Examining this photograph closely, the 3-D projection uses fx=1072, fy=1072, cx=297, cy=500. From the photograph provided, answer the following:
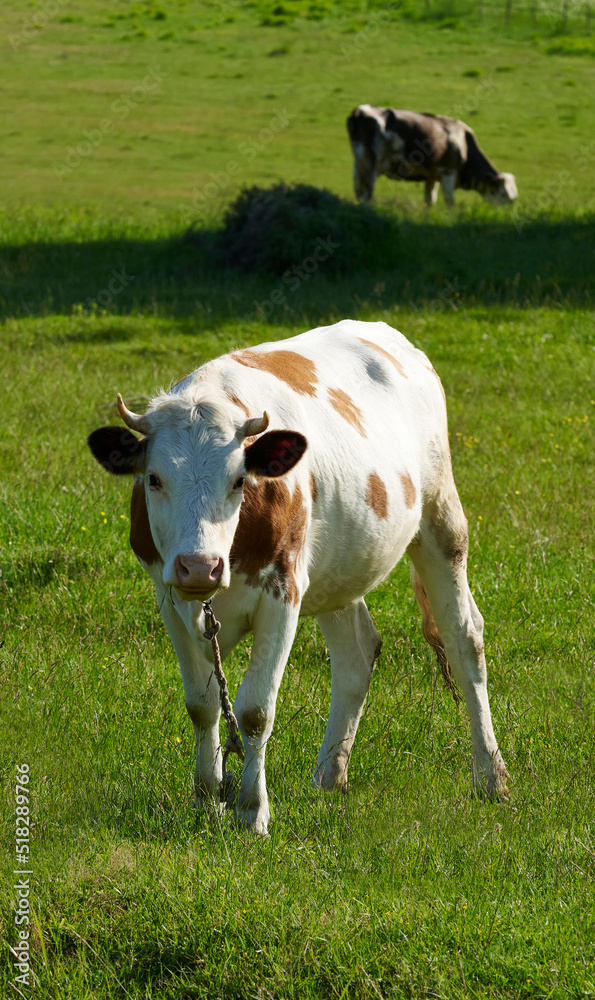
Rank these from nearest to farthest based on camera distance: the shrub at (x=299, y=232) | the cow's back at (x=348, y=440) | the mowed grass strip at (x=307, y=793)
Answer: the mowed grass strip at (x=307, y=793) < the cow's back at (x=348, y=440) < the shrub at (x=299, y=232)

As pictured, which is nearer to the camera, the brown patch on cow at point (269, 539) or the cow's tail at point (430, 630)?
the brown patch on cow at point (269, 539)

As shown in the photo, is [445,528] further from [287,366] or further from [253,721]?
[253,721]

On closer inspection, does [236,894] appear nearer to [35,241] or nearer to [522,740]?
[522,740]

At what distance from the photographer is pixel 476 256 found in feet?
54.9

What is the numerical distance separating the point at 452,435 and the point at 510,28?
39280 mm

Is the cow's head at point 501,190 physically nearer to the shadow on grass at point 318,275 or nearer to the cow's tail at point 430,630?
the shadow on grass at point 318,275

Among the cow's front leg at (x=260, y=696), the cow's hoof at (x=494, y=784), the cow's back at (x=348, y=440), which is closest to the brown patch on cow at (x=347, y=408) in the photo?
the cow's back at (x=348, y=440)

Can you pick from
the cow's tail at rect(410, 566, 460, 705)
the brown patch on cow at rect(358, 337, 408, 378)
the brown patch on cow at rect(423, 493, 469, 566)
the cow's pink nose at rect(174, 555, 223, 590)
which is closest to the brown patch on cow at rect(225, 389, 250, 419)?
the cow's pink nose at rect(174, 555, 223, 590)

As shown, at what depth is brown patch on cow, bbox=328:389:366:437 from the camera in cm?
443

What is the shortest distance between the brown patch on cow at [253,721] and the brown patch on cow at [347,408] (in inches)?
49.6

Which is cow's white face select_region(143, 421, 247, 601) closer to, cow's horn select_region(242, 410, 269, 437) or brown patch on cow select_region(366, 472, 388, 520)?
cow's horn select_region(242, 410, 269, 437)

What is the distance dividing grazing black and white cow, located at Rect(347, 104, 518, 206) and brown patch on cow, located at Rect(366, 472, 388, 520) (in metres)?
19.1

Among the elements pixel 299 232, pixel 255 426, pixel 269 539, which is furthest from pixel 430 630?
pixel 299 232

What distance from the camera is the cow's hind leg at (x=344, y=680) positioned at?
4637 millimetres
